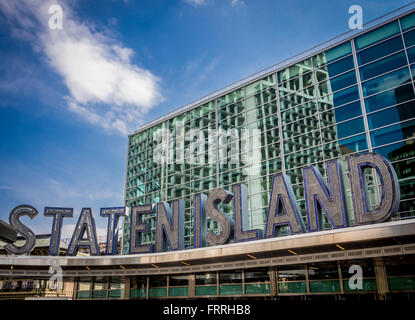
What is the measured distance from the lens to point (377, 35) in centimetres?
2692

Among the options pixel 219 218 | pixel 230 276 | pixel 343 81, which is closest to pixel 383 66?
pixel 343 81

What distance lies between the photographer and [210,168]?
33688 mm

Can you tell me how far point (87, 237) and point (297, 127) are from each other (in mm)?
18720

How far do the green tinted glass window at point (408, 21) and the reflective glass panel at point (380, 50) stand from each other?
75 centimetres

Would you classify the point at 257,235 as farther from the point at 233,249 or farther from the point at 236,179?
the point at 236,179

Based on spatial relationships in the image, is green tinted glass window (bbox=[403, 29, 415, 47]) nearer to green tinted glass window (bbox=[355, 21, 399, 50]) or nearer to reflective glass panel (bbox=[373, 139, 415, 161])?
green tinted glass window (bbox=[355, 21, 399, 50])

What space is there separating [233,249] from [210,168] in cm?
1272

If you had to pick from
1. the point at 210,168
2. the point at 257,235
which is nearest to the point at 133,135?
the point at 210,168

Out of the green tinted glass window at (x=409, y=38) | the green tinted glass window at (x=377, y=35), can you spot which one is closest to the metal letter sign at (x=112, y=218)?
the green tinted glass window at (x=377, y=35)

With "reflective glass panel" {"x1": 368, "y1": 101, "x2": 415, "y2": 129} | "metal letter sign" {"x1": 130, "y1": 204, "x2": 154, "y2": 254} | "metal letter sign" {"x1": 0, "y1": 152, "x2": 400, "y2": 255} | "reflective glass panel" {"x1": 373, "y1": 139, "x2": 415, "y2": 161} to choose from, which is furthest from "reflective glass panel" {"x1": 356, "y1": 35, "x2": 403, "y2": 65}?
"metal letter sign" {"x1": 130, "y1": 204, "x2": 154, "y2": 254}

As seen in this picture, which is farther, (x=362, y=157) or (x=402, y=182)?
(x=402, y=182)

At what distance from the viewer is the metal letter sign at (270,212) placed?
19.3 m

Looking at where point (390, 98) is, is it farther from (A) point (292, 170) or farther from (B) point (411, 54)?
(A) point (292, 170)
